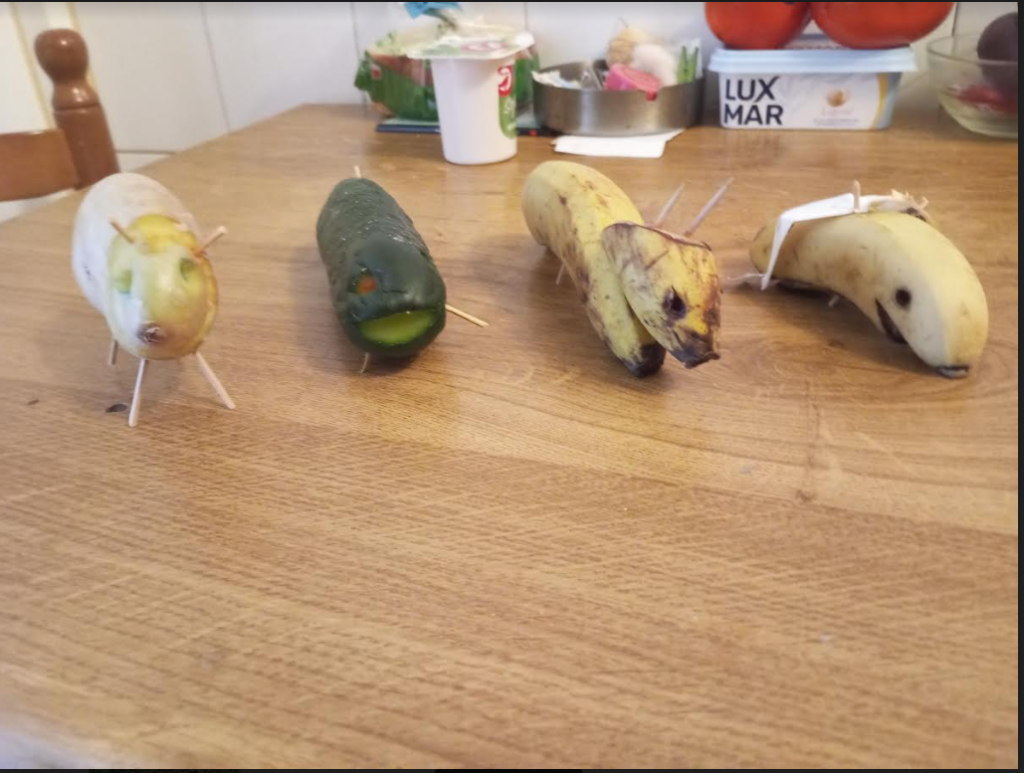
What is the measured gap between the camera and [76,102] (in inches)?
39.1

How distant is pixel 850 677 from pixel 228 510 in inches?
12.5

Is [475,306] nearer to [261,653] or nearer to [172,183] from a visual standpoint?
[261,653]

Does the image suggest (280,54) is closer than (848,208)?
No

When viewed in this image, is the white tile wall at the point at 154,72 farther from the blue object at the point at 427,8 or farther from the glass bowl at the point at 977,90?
the glass bowl at the point at 977,90

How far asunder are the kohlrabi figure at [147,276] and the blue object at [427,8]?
69 cm

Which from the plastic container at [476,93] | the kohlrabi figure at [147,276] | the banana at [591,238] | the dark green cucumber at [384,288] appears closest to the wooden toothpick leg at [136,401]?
the kohlrabi figure at [147,276]

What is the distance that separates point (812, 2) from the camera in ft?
3.18

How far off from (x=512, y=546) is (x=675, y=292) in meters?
0.18

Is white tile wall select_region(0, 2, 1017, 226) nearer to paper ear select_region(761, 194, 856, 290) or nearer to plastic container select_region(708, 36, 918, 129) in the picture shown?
plastic container select_region(708, 36, 918, 129)

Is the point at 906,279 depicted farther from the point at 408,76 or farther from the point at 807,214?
the point at 408,76

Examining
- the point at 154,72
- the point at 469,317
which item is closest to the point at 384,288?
the point at 469,317

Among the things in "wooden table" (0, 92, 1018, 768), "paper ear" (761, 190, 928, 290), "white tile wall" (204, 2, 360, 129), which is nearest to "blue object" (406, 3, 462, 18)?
"white tile wall" (204, 2, 360, 129)

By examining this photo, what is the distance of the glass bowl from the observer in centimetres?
92

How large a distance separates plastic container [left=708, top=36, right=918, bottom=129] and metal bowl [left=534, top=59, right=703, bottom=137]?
0.05m
